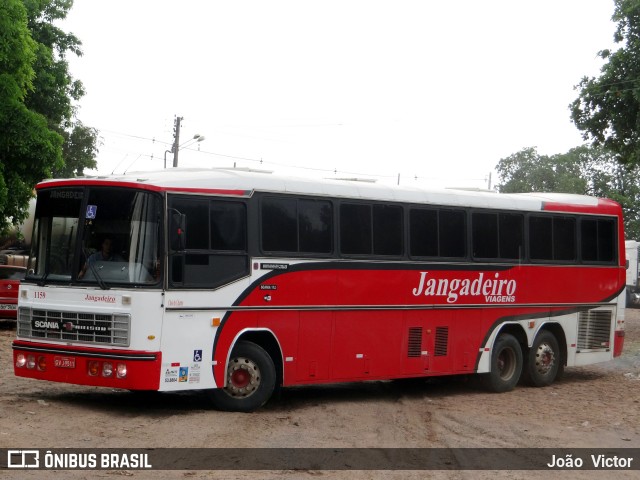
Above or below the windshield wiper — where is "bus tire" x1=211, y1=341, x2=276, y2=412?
below

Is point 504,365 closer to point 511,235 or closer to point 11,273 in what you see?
point 511,235

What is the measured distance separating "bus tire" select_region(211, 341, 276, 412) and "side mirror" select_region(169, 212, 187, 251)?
1653 millimetres

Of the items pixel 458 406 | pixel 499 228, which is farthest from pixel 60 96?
pixel 458 406

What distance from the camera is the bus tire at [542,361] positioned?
18031 mm

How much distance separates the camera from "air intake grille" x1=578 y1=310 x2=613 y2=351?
19.0m

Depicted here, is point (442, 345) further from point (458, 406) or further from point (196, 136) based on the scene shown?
point (196, 136)

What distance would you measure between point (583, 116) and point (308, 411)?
22.9 meters

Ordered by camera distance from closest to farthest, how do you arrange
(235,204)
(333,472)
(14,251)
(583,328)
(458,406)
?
(333,472), (235,204), (458,406), (583,328), (14,251)

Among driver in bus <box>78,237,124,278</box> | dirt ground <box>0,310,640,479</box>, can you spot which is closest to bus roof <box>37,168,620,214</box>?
driver in bus <box>78,237,124,278</box>

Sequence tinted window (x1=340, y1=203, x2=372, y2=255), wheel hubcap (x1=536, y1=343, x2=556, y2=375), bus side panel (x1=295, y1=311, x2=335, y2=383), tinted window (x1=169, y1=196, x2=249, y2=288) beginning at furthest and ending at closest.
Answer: wheel hubcap (x1=536, y1=343, x2=556, y2=375) < tinted window (x1=340, y1=203, x2=372, y2=255) < bus side panel (x1=295, y1=311, x2=335, y2=383) < tinted window (x1=169, y1=196, x2=249, y2=288)

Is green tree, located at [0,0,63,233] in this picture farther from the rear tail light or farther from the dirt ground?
the rear tail light

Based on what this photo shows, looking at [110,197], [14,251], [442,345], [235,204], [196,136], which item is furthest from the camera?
[196,136]

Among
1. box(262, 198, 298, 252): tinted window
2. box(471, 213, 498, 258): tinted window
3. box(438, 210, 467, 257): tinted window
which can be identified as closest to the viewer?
box(262, 198, 298, 252): tinted window

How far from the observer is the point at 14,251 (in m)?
39.0
